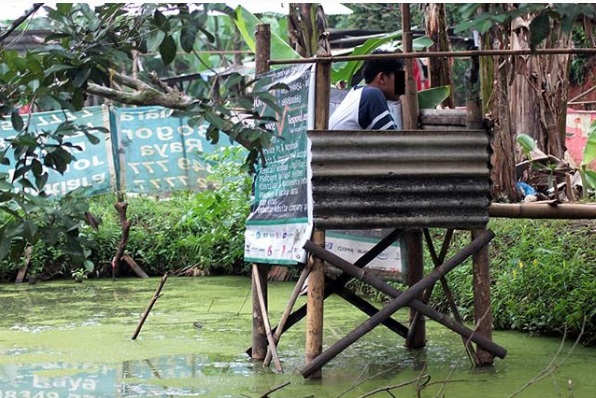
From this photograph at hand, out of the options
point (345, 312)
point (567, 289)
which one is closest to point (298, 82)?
point (567, 289)

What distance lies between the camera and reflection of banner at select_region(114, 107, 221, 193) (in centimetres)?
1236

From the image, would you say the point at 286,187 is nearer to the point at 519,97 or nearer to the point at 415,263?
the point at 415,263

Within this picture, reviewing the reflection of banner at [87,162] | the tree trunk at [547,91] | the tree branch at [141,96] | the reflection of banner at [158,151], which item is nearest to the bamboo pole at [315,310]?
the tree branch at [141,96]

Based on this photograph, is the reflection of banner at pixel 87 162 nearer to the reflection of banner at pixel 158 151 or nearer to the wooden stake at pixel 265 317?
the reflection of banner at pixel 158 151

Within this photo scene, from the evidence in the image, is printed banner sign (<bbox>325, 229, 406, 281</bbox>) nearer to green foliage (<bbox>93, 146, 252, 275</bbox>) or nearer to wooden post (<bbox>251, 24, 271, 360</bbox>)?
wooden post (<bbox>251, 24, 271, 360</bbox>)

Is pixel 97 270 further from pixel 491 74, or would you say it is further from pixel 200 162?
pixel 491 74

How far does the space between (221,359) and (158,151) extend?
266 inches

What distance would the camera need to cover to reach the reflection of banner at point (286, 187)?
542 cm

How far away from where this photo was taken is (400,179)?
538cm

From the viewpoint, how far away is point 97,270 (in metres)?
11.0

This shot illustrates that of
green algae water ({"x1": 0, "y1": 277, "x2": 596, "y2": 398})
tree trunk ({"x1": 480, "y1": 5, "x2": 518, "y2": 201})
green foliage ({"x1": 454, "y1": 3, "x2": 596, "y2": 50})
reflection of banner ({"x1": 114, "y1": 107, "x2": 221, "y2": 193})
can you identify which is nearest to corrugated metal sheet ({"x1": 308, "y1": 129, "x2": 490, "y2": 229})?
green algae water ({"x1": 0, "y1": 277, "x2": 596, "y2": 398})

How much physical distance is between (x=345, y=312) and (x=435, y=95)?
2130 mm

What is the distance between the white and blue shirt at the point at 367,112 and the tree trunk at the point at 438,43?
125 inches

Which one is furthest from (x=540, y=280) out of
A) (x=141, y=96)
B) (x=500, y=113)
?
(x=141, y=96)
